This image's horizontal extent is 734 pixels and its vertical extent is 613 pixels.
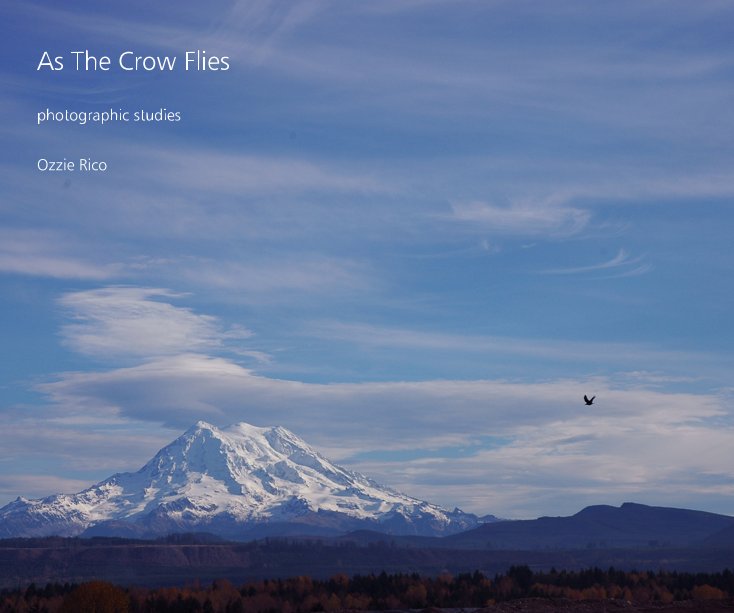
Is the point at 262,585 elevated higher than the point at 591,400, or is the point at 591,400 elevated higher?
the point at 591,400

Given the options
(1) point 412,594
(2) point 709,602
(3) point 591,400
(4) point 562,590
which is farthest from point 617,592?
(3) point 591,400

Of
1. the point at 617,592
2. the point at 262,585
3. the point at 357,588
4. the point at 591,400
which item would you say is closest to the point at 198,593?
the point at 262,585

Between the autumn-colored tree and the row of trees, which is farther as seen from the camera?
the row of trees

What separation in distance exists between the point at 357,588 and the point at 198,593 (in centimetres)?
2936

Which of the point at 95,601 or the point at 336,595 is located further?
the point at 336,595

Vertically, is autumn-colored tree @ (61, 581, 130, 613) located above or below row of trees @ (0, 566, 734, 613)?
above

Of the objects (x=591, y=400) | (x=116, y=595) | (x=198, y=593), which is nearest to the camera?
(x=591, y=400)

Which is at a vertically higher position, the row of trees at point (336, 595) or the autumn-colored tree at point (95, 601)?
the autumn-colored tree at point (95, 601)

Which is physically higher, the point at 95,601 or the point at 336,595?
the point at 95,601

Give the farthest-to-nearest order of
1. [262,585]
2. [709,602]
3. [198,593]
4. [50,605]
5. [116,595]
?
[262,585] < [198,593] < [50,605] < [116,595] < [709,602]

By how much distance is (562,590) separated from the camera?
181 metres

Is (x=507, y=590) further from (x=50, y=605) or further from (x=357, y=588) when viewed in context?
(x=50, y=605)

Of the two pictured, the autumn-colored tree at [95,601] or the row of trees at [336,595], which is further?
the row of trees at [336,595]

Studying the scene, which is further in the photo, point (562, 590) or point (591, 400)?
point (562, 590)
